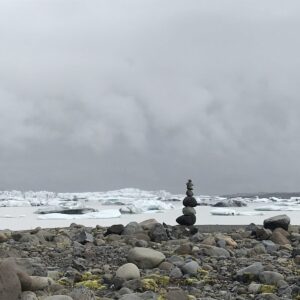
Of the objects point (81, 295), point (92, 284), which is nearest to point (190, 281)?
point (92, 284)

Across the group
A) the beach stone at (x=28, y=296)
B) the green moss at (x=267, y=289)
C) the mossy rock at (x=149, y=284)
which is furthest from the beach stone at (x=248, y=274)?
the beach stone at (x=28, y=296)

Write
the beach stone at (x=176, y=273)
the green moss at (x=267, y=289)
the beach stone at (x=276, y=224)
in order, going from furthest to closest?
the beach stone at (x=276, y=224) < the beach stone at (x=176, y=273) < the green moss at (x=267, y=289)

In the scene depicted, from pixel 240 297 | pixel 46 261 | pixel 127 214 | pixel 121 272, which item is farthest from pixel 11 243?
pixel 127 214

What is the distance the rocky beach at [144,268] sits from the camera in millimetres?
5445

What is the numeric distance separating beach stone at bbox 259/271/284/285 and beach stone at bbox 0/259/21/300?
287cm

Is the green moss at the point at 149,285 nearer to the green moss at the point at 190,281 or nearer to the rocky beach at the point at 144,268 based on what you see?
the rocky beach at the point at 144,268

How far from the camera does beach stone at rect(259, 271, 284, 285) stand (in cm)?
609

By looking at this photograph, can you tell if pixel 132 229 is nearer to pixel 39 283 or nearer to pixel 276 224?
pixel 276 224

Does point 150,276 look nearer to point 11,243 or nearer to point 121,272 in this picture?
point 121,272

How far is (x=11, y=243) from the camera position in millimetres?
9852

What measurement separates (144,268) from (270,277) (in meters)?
1.73

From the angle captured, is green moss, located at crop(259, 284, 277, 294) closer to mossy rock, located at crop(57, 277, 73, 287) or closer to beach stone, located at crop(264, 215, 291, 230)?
mossy rock, located at crop(57, 277, 73, 287)

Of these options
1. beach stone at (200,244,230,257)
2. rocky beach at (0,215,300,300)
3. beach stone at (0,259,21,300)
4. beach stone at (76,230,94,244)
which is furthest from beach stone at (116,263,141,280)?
beach stone at (76,230,94,244)

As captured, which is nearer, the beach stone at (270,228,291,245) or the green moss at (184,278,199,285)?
the green moss at (184,278,199,285)
